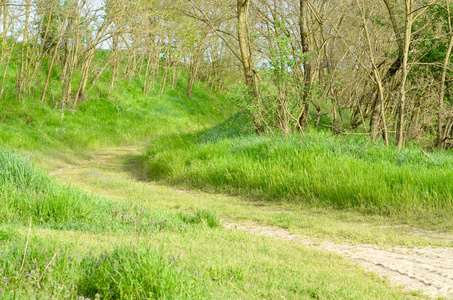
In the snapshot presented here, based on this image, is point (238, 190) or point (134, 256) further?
point (238, 190)

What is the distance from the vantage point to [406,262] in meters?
4.46

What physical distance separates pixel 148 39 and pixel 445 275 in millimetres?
19729

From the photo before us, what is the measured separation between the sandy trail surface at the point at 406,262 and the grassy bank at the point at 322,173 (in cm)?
170

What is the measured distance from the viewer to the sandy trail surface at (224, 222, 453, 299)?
12.5 feet

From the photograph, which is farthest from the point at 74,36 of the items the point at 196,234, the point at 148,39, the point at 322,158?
the point at 196,234

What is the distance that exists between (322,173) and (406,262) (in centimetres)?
381

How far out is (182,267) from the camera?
343cm

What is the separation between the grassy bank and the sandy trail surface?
1697 mm

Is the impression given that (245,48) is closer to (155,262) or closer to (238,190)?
(238,190)

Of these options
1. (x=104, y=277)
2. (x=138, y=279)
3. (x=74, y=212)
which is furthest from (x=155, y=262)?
(x=74, y=212)

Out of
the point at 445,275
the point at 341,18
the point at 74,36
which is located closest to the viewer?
the point at 445,275

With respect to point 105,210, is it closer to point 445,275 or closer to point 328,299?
point 328,299

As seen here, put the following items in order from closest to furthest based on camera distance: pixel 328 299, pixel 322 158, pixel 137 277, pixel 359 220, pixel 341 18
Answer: pixel 137 277 < pixel 328 299 < pixel 359 220 < pixel 322 158 < pixel 341 18

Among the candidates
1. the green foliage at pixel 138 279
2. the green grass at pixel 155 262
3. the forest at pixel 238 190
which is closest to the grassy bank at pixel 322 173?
the forest at pixel 238 190
